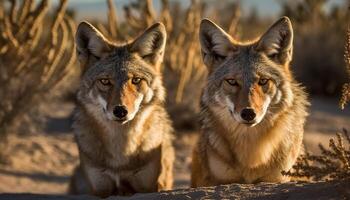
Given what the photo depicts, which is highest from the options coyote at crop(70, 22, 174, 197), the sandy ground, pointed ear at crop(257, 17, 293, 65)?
pointed ear at crop(257, 17, 293, 65)

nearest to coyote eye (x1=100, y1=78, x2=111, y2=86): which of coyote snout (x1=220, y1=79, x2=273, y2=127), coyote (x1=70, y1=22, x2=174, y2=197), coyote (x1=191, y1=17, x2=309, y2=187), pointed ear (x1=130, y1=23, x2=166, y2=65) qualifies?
coyote (x1=70, y1=22, x2=174, y2=197)

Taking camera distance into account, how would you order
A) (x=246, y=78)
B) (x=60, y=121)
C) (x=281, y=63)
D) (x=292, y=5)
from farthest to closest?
1. (x=292, y=5)
2. (x=60, y=121)
3. (x=281, y=63)
4. (x=246, y=78)

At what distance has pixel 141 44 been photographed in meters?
7.35

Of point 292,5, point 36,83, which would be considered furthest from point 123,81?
point 292,5

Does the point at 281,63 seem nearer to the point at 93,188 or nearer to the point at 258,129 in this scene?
the point at 258,129

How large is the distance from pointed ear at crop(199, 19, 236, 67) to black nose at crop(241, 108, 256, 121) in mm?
915

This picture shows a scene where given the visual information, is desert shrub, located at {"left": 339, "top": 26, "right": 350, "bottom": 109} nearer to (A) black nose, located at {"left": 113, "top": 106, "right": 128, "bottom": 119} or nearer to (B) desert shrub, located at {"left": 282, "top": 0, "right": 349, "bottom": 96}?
(A) black nose, located at {"left": 113, "top": 106, "right": 128, "bottom": 119}

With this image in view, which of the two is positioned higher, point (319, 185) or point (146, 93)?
point (146, 93)

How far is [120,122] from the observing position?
6777mm

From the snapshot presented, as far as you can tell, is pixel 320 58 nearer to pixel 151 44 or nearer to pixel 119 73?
pixel 151 44

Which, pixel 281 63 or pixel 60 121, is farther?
pixel 60 121

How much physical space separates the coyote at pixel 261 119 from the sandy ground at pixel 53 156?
4492 mm

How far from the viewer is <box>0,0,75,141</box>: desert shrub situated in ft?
38.5

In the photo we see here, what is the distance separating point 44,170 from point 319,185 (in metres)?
7.70
